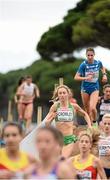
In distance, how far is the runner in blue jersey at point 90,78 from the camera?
15297 millimetres

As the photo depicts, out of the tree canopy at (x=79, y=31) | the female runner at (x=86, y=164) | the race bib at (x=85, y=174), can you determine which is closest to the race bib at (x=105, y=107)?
the female runner at (x=86, y=164)

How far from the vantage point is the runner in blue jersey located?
15.3 metres

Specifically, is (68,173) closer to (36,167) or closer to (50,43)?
(36,167)

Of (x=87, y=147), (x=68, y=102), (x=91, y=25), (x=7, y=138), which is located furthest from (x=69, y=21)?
(x=7, y=138)

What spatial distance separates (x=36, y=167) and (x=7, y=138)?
74 cm

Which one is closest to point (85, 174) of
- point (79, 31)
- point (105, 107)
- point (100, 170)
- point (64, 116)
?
point (100, 170)

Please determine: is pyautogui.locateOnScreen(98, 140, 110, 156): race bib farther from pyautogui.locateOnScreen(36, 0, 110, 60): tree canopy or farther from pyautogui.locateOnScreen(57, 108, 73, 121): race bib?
pyautogui.locateOnScreen(36, 0, 110, 60): tree canopy

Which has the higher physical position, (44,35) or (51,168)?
(44,35)

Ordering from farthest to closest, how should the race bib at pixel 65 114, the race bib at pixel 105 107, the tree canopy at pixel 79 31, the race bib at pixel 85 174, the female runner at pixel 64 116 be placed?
the tree canopy at pixel 79 31
the race bib at pixel 105 107
the race bib at pixel 65 114
the female runner at pixel 64 116
the race bib at pixel 85 174

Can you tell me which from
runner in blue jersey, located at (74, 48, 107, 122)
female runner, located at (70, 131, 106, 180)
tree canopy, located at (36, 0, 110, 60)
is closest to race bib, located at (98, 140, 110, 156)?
female runner, located at (70, 131, 106, 180)

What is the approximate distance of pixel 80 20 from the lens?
4088 centimetres

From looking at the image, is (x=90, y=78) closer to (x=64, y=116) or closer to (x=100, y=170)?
(x=64, y=116)

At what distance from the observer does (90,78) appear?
15.4 meters

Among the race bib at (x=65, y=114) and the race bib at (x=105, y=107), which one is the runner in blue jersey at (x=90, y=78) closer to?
the race bib at (x=105, y=107)
